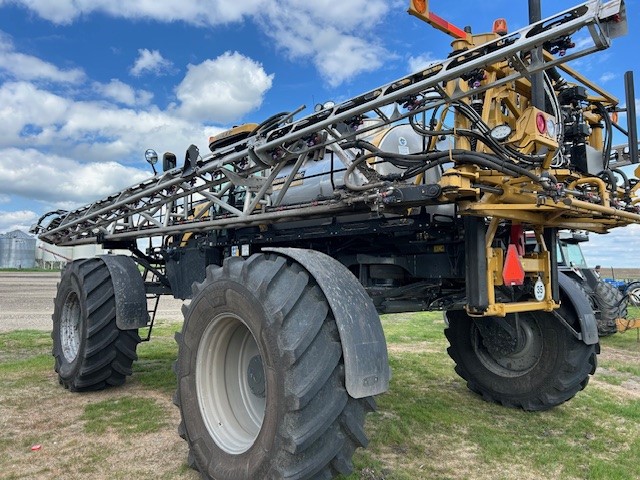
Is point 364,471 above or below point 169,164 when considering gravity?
below

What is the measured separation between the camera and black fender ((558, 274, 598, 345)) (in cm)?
506

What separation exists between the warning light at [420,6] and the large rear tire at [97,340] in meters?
4.47

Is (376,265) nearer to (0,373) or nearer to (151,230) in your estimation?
(151,230)

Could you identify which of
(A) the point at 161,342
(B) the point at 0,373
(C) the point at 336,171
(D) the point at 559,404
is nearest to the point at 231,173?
(C) the point at 336,171

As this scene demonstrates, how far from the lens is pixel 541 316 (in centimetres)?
534

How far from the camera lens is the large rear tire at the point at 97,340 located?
234 inches

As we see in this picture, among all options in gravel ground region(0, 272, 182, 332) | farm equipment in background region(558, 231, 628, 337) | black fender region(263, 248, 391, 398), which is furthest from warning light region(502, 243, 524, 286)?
gravel ground region(0, 272, 182, 332)

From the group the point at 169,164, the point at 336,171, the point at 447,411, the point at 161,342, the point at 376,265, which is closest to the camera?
the point at 336,171

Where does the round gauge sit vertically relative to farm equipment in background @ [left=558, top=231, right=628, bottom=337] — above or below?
above

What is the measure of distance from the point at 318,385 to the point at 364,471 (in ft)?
3.77

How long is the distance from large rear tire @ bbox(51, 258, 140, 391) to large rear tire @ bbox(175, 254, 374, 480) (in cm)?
242

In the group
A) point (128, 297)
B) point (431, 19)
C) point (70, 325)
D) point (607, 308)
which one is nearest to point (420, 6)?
point (431, 19)

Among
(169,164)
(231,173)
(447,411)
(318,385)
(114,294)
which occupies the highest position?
(169,164)

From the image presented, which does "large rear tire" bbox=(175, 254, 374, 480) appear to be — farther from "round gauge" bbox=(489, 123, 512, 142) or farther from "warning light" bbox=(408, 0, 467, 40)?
"warning light" bbox=(408, 0, 467, 40)
